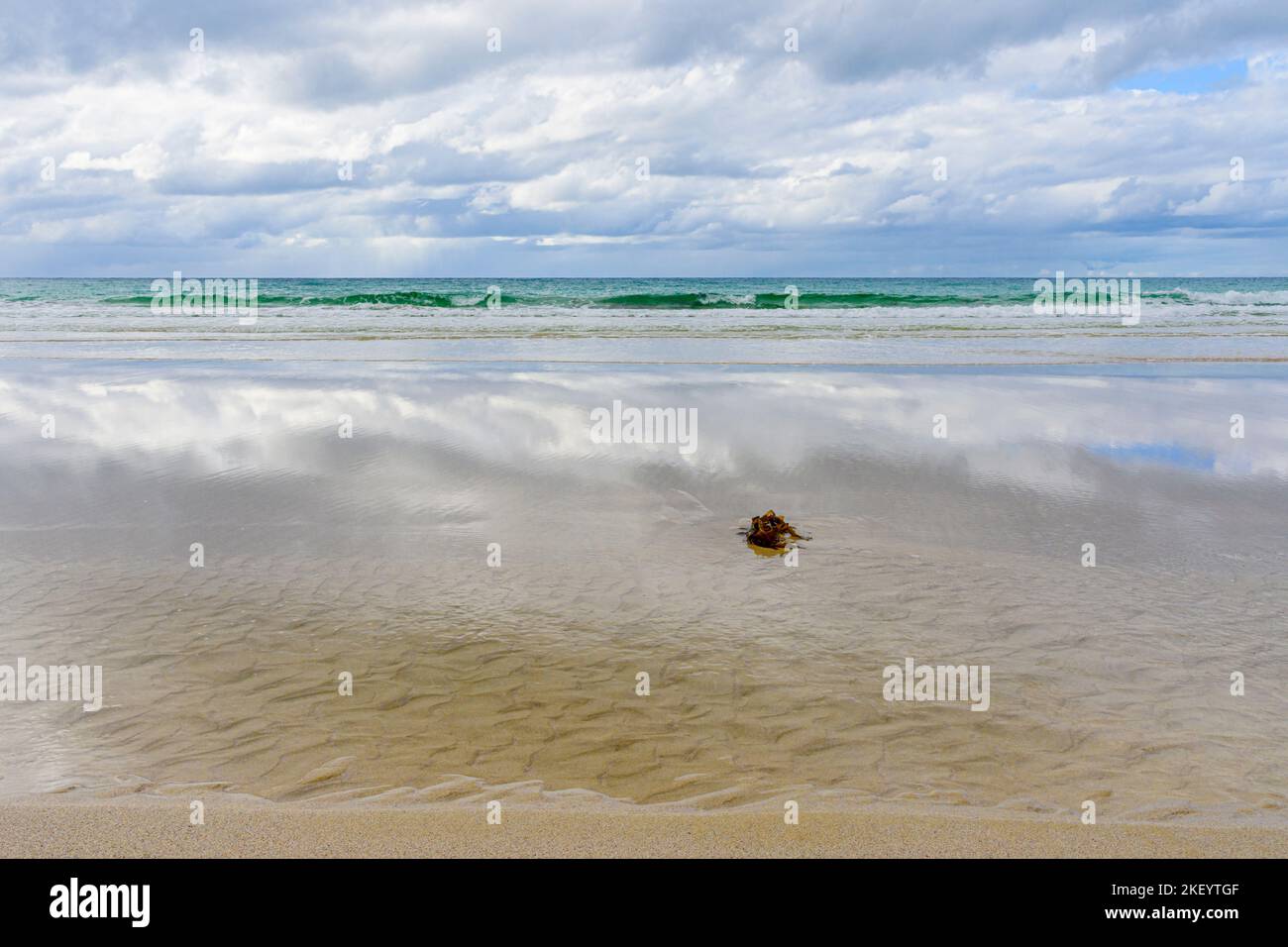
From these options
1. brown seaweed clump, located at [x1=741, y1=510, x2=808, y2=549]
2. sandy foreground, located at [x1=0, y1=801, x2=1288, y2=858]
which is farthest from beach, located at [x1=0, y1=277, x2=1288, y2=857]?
brown seaweed clump, located at [x1=741, y1=510, x2=808, y2=549]

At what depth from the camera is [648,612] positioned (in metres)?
6.65

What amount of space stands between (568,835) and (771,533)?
4.71 meters

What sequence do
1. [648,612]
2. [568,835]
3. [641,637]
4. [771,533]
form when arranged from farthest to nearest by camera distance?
1. [771,533]
2. [648,612]
3. [641,637]
4. [568,835]

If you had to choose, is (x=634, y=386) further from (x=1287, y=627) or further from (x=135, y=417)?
(x=1287, y=627)

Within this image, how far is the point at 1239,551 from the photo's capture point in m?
8.09

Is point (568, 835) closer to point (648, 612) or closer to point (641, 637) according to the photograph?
point (641, 637)

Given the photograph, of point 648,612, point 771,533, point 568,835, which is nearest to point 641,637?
point 648,612

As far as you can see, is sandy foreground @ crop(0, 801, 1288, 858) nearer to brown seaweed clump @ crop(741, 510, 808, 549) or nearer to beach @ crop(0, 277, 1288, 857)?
beach @ crop(0, 277, 1288, 857)

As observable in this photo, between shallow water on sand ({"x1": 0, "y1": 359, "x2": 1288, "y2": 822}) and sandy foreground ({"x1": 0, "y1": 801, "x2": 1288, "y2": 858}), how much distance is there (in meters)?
0.21

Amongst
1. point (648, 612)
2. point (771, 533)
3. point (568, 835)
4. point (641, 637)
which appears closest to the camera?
point (568, 835)

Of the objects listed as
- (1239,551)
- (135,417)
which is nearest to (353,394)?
(135,417)

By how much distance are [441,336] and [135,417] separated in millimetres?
17611

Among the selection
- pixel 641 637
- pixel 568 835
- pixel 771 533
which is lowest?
pixel 568 835

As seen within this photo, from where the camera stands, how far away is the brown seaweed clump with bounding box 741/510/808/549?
26.8 feet
